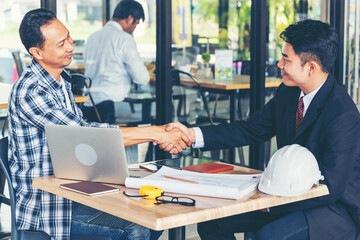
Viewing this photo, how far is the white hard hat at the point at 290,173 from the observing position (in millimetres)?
2127

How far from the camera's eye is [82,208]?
8.65 feet

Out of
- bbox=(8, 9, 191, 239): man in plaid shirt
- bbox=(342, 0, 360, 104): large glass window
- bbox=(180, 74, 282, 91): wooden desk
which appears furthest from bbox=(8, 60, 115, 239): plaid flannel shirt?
bbox=(342, 0, 360, 104): large glass window

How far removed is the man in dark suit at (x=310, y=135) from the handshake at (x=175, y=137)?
0.02 m

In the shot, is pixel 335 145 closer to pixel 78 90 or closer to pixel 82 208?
pixel 82 208

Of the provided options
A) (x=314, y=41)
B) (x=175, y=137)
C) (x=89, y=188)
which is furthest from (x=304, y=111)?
(x=89, y=188)

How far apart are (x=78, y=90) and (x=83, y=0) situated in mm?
626

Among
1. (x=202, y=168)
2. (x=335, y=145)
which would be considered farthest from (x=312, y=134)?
(x=202, y=168)

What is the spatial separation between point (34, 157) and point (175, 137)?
783mm

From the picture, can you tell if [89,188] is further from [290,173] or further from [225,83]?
[225,83]

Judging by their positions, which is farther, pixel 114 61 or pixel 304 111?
pixel 114 61

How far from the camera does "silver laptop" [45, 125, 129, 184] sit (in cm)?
221

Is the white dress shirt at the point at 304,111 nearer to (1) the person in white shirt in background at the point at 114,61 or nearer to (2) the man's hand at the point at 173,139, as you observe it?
(2) the man's hand at the point at 173,139

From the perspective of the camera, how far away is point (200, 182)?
2277 millimetres

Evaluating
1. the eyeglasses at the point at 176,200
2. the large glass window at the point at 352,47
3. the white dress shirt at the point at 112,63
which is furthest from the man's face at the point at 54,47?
the large glass window at the point at 352,47
